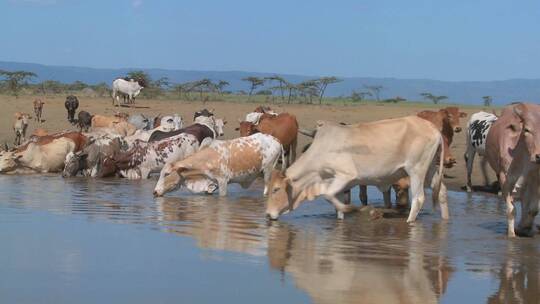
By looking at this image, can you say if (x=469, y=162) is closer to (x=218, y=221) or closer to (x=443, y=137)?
(x=443, y=137)

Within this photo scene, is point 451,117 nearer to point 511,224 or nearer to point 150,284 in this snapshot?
point 511,224

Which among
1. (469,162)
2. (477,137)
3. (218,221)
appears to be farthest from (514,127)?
(477,137)

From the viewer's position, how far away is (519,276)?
7.75 m

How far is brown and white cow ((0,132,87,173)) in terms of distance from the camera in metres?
18.9

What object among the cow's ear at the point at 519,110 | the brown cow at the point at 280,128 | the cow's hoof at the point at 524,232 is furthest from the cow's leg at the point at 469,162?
the cow's ear at the point at 519,110

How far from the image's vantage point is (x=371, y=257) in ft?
27.9

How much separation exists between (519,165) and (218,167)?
5.28 meters

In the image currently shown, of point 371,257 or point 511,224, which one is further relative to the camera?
point 511,224

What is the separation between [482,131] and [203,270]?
1057cm

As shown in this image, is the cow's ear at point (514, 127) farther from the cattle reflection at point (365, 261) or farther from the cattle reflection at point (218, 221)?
the cattle reflection at point (218, 221)

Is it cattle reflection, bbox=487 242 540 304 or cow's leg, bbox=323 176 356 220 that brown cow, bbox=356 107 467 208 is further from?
cattle reflection, bbox=487 242 540 304

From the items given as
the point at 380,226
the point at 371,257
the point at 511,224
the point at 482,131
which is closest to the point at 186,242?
the point at 371,257

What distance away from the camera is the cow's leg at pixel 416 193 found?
11.2 metres

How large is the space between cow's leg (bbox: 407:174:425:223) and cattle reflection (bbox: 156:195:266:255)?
1.82 m
